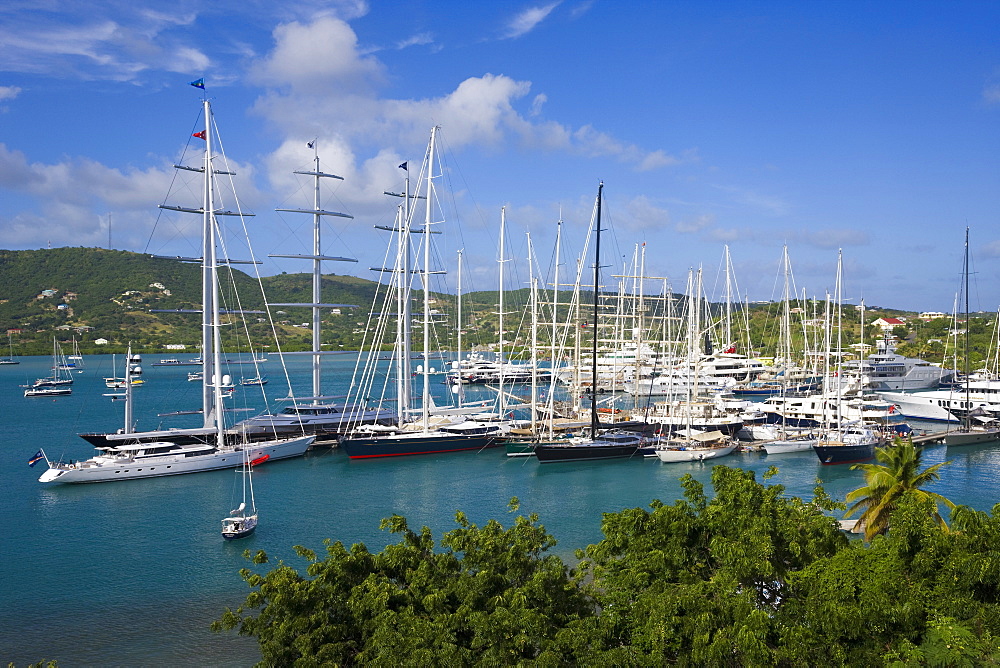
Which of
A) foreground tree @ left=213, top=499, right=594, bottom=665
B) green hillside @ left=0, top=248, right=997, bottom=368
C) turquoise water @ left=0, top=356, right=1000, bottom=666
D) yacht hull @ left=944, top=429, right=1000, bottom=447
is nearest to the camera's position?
foreground tree @ left=213, top=499, right=594, bottom=665

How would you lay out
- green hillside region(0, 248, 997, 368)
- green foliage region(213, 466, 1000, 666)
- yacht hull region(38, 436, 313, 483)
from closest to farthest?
green foliage region(213, 466, 1000, 666)
yacht hull region(38, 436, 313, 483)
green hillside region(0, 248, 997, 368)

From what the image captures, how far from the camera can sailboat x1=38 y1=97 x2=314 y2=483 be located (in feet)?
149

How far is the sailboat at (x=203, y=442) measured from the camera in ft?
149

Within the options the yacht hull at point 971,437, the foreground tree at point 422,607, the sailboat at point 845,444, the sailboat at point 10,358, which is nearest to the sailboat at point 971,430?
the yacht hull at point 971,437

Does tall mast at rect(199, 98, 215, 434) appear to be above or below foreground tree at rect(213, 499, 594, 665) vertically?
above

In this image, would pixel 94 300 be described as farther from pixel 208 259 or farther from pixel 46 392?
pixel 208 259

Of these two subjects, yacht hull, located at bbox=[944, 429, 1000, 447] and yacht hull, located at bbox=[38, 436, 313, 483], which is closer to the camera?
yacht hull, located at bbox=[38, 436, 313, 483]

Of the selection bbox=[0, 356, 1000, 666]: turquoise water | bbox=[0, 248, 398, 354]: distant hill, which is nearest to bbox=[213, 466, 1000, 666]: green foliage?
bbox=[0, 356, 1000, 666]: turquoise water

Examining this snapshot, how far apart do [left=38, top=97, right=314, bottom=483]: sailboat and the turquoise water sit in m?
1.03

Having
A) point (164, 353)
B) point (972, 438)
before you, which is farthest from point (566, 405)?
point (164, 353)

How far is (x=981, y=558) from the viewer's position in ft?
45.7

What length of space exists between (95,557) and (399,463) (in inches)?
875

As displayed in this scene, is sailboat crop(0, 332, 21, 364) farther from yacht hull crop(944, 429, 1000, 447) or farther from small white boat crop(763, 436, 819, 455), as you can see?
yacht hull crop(944, 429, 1000, 447)

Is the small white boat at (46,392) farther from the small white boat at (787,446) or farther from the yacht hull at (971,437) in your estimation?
the yacht hull at (971,437)
